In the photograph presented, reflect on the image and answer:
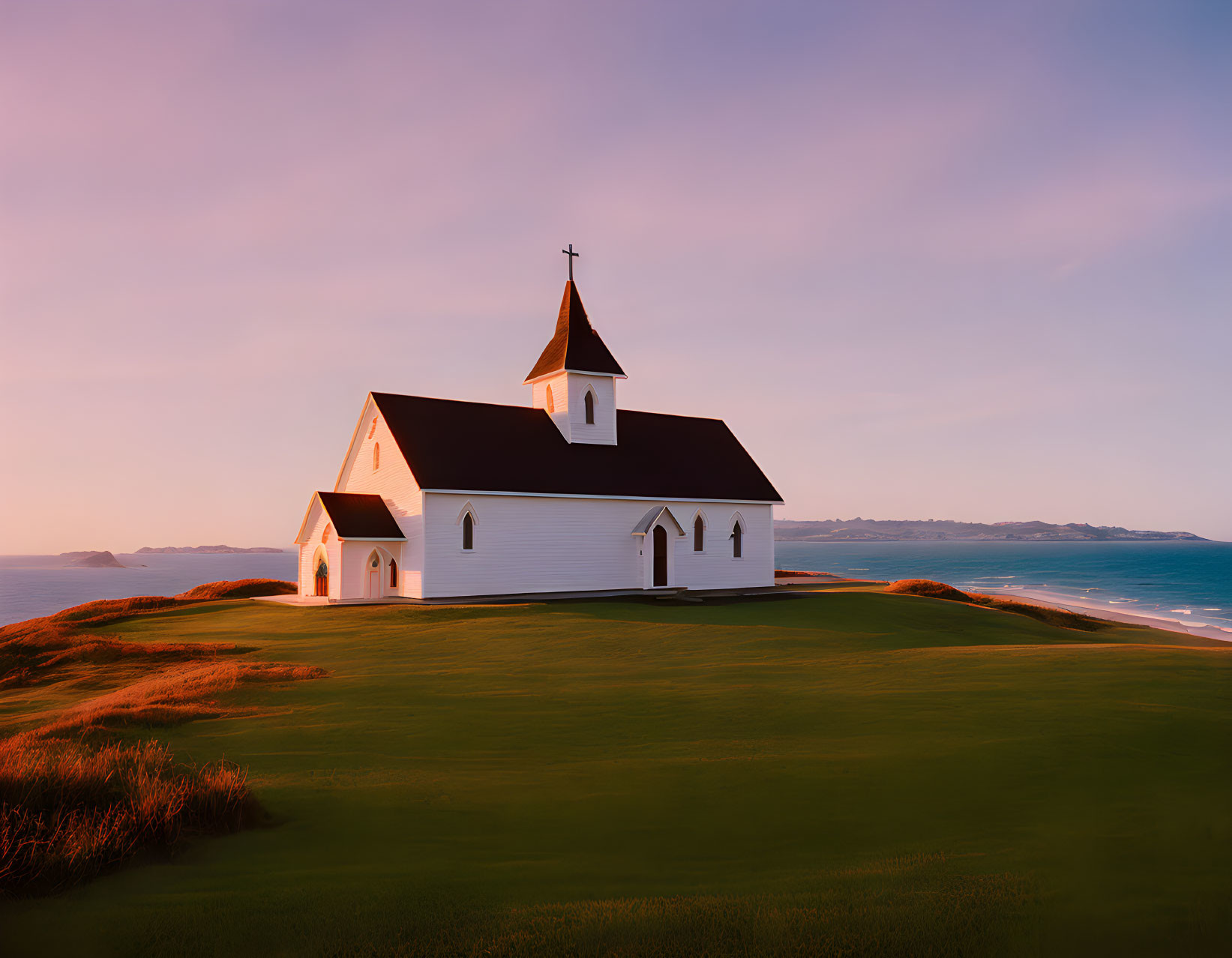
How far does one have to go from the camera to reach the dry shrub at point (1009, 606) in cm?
3759

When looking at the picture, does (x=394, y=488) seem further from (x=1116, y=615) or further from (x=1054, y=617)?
(x=1116, y=615)

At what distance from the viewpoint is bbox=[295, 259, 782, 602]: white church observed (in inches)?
1358

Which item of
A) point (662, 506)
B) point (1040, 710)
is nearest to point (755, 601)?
point (662, 506)

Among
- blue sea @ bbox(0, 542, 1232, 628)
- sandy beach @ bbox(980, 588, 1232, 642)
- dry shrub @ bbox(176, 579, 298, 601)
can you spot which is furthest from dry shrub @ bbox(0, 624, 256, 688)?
blue sea @ bbox(0, 542, 1232, 628)

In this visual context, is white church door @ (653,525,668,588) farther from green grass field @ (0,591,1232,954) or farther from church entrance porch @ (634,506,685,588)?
green grass field @ (0,591,1232,954)

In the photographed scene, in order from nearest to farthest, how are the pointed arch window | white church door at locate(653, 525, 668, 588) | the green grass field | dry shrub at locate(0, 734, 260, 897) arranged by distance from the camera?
1. the green grass field
2. dry shrub at locate(0, 734, 260, 897)
3. white church door at locate(653, 525, 668, 588)
4. the pointed arch window

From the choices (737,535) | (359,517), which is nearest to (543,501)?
(359,517)

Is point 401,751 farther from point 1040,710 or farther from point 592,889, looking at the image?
point 1040,710

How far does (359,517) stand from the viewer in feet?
114

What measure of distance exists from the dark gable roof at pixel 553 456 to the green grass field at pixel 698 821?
18.6m

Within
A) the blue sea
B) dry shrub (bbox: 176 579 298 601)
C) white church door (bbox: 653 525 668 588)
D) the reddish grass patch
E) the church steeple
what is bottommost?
the blue sea

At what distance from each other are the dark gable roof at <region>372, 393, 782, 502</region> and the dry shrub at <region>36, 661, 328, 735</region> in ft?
54.0

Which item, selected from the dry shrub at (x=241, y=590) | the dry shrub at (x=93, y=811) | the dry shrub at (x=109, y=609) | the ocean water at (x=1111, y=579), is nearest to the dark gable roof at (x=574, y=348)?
the dry shrub at (x=241, y=590)

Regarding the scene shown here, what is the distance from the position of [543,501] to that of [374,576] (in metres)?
7.77
